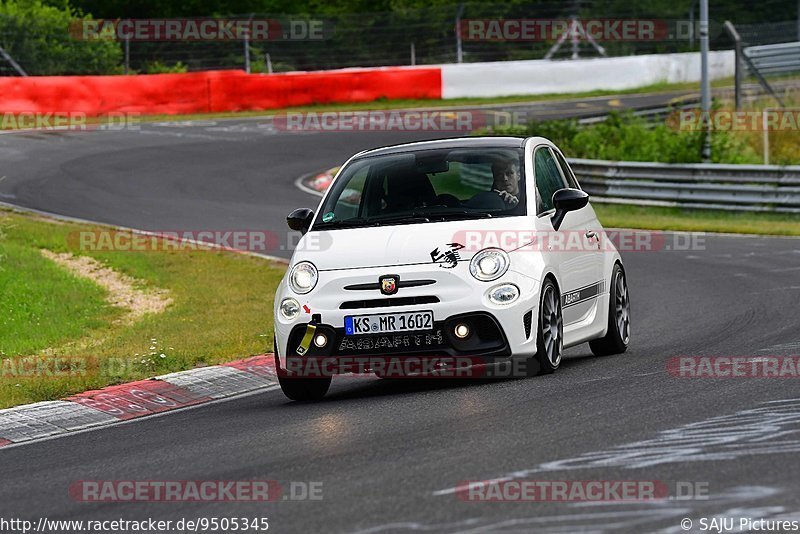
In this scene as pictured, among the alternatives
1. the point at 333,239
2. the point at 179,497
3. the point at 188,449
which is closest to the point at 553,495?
the point at 179,497

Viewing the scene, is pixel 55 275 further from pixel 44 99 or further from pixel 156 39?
pixel 156 39

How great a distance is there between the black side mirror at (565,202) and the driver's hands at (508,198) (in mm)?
354

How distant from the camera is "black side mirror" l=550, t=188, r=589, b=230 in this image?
10148 millimetres

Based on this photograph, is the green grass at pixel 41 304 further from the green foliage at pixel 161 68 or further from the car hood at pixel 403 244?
the green foliage at pixel 161 68

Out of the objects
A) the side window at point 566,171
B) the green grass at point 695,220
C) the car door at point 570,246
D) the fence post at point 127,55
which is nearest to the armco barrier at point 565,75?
the fence post at point 127,55

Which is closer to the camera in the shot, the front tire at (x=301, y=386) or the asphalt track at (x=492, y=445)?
the asphalt track at (x=492, y=445)

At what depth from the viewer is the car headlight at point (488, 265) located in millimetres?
9188

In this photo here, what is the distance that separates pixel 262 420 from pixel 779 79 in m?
43.0

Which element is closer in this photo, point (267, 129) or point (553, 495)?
point (553, 495)

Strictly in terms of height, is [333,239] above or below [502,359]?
above

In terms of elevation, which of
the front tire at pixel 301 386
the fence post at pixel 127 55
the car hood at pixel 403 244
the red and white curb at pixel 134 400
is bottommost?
the red and white curb at pixel 134 400

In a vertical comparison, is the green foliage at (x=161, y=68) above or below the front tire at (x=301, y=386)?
above

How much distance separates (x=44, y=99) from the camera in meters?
36.6

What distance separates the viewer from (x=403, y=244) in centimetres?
935
